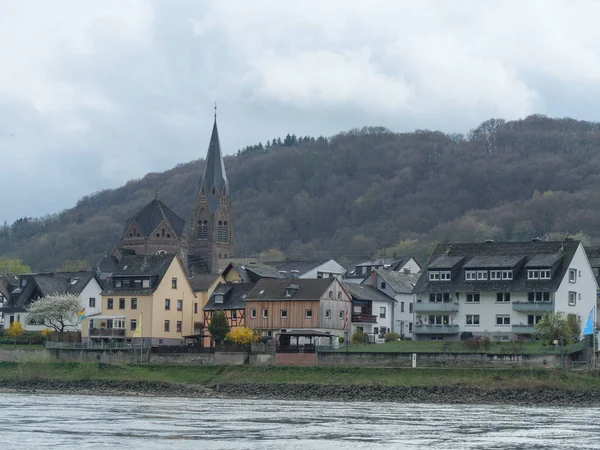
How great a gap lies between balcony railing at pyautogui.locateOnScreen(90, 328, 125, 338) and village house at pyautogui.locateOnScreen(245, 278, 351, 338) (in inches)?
486

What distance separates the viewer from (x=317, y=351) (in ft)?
312

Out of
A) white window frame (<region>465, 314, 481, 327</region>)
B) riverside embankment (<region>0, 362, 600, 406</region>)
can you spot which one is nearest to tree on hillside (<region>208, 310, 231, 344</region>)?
riverside embankment (<region>0, 362, 600, 406</region>)

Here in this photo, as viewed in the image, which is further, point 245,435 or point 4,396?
point 4,396

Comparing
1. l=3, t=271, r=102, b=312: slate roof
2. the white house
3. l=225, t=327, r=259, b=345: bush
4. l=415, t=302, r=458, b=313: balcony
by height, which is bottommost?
l=225, t=327, r=259, b=345: bush

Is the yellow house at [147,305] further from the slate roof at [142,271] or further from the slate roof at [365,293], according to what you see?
the slate roof at [365,293]

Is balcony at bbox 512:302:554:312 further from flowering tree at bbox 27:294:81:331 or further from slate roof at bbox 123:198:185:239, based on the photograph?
slate roof at bbox 123:198:185:239

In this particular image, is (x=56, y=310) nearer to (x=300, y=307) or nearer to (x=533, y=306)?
(x=300, y=307)

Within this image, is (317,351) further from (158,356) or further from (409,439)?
(409,439)

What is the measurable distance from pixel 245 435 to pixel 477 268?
54.8m

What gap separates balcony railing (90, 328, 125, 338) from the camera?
116 meters

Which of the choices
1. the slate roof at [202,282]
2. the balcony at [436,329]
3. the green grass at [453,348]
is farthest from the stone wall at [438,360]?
the slate roof at [202,282]

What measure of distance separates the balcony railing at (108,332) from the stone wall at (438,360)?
2920 cm

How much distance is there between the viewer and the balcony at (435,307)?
107 meters

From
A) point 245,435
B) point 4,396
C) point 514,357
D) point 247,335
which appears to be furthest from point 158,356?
point 245,435
